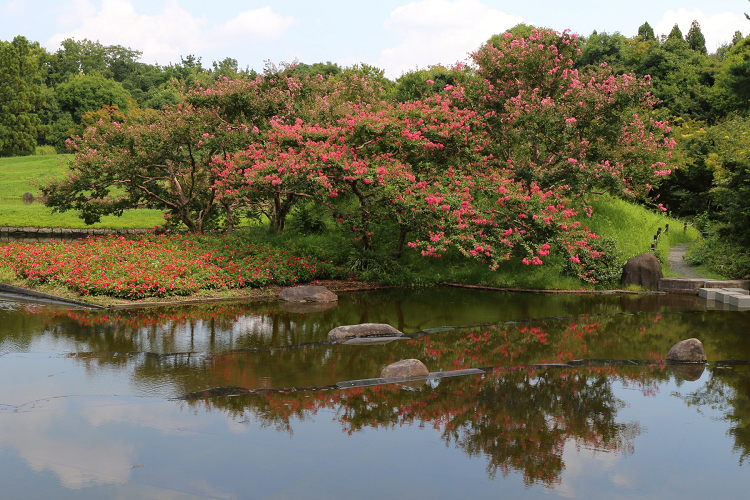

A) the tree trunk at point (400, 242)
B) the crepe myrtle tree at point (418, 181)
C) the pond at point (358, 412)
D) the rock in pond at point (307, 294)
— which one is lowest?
the pond at point (358, 412)

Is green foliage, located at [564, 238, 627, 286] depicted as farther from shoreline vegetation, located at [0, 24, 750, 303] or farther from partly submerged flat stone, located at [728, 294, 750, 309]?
partly submerged flat stone, located at [728, 294, 750, 309]

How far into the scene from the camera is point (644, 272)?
1939cm

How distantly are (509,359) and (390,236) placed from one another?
1186cm

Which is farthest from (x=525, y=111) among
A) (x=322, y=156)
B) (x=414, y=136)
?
(x=322, y=156)

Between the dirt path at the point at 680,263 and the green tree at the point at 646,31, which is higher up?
the green tree at the point at 646,31

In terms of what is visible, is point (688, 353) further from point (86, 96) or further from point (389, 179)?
point (86, 96)

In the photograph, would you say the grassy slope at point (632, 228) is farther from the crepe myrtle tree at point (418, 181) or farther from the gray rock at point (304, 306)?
the gray rock at point (304, 306)

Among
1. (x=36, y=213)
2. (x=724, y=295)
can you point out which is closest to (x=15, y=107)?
(x=36, y=213)

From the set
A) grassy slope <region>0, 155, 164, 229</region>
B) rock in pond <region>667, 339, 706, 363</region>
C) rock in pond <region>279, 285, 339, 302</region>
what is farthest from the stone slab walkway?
grassy slope <region>0, 155, 164, 229</region>

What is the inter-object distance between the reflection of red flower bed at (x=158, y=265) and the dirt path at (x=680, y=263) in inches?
432

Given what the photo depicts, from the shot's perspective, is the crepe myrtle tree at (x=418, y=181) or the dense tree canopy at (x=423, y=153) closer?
the crepe myrtle tree at (x=418, y=181)

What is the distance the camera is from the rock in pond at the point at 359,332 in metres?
12.4

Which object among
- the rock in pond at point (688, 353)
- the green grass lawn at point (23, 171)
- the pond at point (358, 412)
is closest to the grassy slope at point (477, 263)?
the pond at point (358, 412)

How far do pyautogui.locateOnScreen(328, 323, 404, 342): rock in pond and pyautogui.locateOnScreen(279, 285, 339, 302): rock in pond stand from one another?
15.3ft
